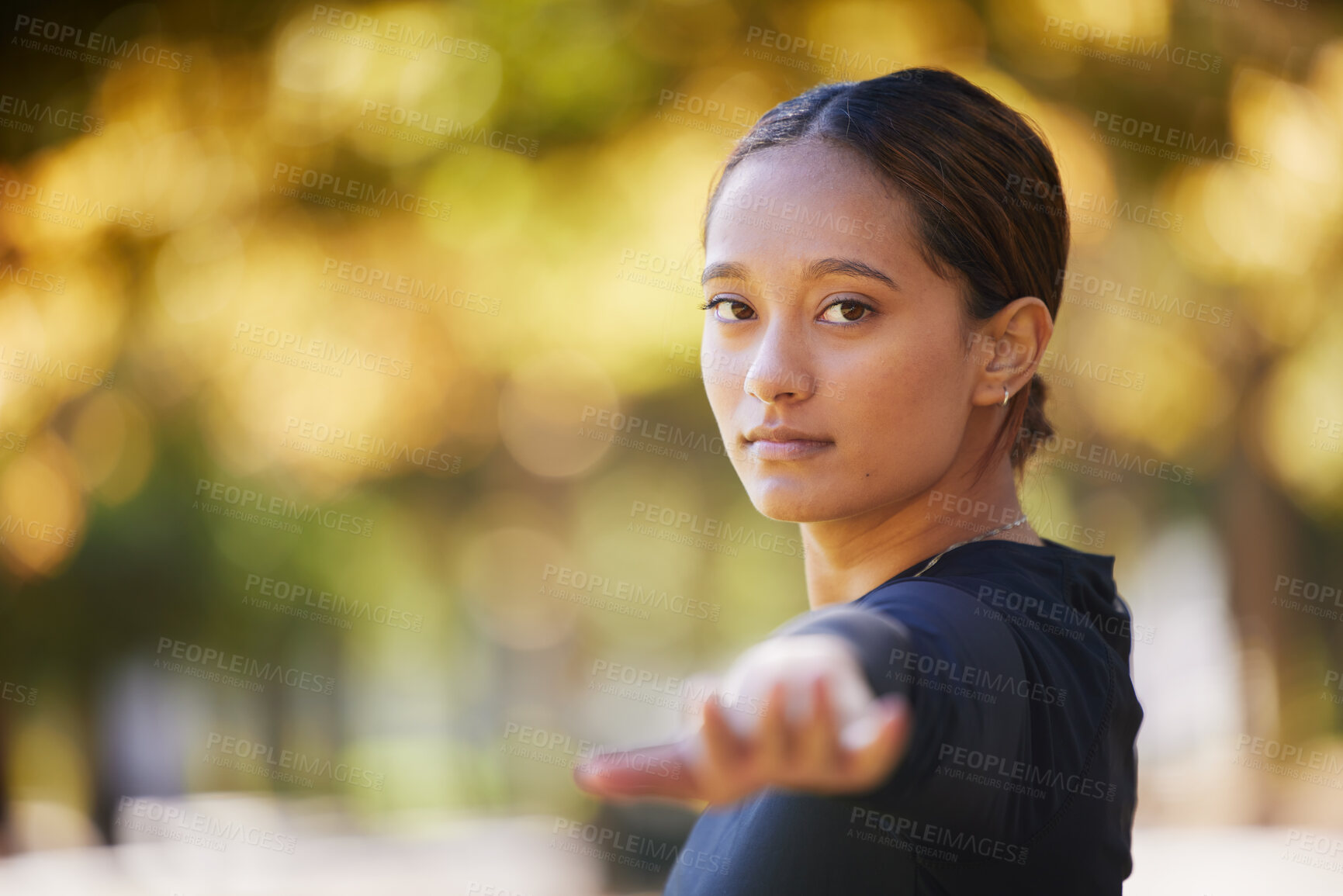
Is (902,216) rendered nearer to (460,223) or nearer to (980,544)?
(980,544)

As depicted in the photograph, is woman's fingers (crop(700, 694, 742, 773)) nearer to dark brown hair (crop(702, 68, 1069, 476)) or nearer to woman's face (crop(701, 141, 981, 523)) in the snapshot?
woman's face (crop(701, 141, 981, 523))

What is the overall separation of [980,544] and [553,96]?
7681 mm

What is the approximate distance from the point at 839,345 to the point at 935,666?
0.59 m

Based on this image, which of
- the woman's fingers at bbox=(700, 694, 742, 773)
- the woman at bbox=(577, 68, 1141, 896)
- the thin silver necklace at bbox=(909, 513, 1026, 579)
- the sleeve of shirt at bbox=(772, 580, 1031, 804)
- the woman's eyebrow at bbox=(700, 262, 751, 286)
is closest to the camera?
the woman's fingers at bbox=(700, 694, 742, 773)

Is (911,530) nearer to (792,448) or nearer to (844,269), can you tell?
(792,448)

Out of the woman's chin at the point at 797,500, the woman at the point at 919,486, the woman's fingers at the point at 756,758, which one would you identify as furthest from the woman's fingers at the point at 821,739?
the woman's chin at the point at 797,500

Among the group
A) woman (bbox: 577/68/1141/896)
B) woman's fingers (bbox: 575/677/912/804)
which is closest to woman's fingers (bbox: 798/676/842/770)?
woman's fingers (bbox: 575/677/912/804)

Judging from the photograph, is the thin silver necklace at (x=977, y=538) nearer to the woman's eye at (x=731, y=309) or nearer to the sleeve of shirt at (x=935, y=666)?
the sleeve of shirt at (x=935, y=666)

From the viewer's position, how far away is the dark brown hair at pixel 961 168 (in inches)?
62.7

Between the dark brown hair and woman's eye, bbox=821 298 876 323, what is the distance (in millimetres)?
118

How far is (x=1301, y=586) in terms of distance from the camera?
9.46 m

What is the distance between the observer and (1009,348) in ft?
5.66

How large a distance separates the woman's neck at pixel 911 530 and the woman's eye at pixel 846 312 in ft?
0.99

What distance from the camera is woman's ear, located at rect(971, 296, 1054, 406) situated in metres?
1.69
